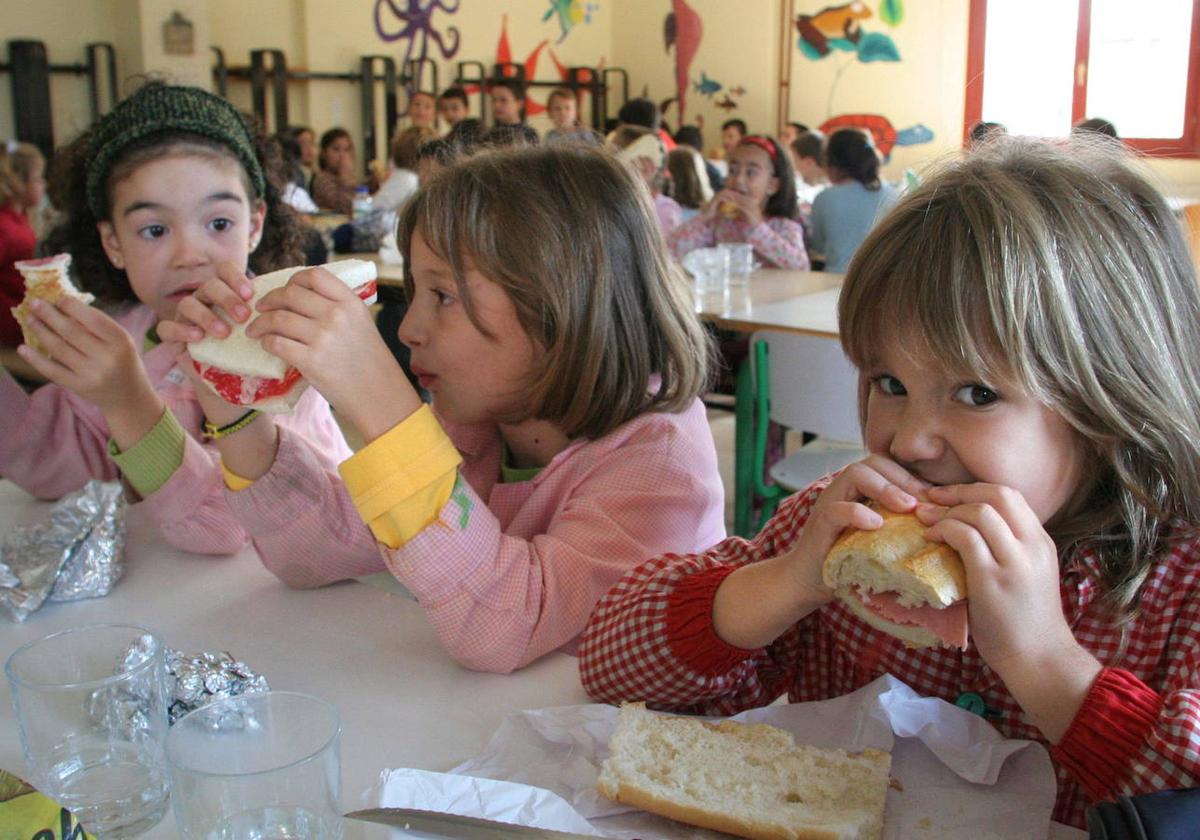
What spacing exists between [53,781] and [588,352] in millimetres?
794

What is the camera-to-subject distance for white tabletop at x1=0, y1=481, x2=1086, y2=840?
3.30ft

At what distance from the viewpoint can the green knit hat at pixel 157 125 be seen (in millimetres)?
1886

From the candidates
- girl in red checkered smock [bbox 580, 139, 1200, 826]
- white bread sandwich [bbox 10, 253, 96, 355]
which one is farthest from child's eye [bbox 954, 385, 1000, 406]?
white bread sandwich [bbox 10, 253, 96, 355]

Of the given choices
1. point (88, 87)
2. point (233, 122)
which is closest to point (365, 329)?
point (233, 122)

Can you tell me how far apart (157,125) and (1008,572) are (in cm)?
161

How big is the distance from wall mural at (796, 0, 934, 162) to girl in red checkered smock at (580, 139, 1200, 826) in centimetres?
960

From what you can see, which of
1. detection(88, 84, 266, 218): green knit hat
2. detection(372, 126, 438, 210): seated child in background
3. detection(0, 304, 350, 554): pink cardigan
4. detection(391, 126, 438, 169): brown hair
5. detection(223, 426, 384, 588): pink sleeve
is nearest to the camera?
detection(223, 426, 384, 588): pink sleeve

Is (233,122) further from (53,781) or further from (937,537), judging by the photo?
(937,537)

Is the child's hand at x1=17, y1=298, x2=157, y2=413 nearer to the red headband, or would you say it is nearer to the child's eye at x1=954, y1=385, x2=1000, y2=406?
the child's eye at x1=954, y1=385, x2=1000, y2=406

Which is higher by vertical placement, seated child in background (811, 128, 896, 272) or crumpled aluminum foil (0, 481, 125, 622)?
seated child in background (811, 128, 896, 272)

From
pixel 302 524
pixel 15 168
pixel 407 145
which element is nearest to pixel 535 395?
pixel 302 524

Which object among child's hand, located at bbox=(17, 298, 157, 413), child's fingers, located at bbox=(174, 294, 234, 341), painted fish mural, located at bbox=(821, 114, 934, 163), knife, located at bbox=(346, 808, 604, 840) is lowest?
knife, located at bbox=(346, 808, 604, 840)

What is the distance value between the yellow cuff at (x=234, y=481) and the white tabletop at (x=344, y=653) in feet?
0.38

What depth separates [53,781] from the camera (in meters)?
0.91
